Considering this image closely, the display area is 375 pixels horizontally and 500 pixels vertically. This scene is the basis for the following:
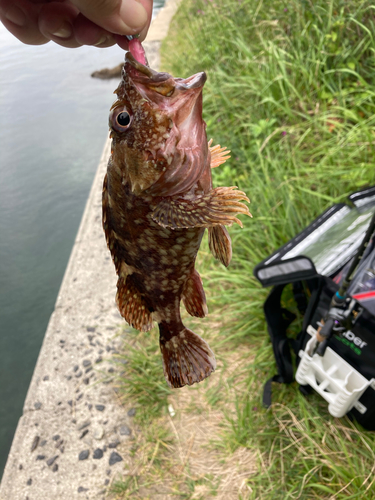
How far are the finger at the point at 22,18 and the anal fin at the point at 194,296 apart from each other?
1360 millimetres

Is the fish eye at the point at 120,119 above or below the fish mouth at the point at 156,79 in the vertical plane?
below

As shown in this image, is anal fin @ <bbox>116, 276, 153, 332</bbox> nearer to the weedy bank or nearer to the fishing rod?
the fishing rod

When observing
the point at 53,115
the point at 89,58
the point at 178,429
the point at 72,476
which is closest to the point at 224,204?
the point at 178,429

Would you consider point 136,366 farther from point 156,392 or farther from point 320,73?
point 320,73

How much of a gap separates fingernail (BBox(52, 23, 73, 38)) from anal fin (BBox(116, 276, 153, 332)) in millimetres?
1177

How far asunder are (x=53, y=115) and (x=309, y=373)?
5023mm

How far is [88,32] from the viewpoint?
5.09ft

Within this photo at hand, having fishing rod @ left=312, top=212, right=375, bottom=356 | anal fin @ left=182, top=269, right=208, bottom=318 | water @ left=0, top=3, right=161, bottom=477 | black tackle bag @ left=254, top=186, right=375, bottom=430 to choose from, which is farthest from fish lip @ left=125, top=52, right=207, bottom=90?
water @ left=0, top=3, right=161, bottom=477

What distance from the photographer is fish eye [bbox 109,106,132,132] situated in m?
1.04

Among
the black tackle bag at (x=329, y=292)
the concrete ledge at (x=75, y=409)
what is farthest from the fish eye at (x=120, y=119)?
the concrete ledge at (x=75, y=409)

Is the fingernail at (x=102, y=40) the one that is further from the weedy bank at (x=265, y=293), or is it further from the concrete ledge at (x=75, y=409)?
the concrete ledge at (x=75, y=409)

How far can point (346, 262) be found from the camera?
266 centimetres

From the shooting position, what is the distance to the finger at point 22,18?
5.16ft

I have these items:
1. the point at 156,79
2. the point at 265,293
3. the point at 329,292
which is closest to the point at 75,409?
the point at 265,293
